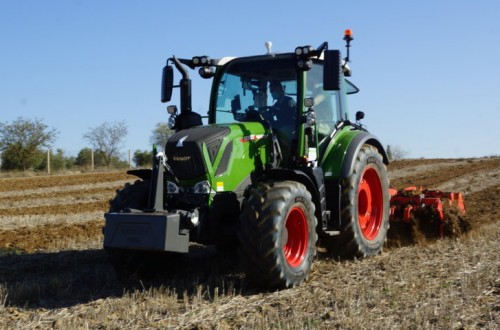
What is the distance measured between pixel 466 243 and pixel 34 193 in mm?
16604

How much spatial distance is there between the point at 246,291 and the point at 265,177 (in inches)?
47.4

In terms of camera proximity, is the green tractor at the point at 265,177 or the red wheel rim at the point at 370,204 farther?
the red wheel rim at the point at 370,204

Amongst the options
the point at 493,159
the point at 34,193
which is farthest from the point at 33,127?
the point at 493,159

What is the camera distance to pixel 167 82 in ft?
24.1

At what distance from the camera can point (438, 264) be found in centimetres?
660

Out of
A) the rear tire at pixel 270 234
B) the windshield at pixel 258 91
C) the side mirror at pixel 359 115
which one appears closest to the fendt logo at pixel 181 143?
the rear tire at pixel 270 234

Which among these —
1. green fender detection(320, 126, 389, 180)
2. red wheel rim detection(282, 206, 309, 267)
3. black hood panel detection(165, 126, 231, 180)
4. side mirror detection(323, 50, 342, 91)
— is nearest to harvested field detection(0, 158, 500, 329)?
red wheel rim detection(282, 206, 309, 267)

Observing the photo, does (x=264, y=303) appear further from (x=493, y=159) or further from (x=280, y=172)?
(x=493, y=159)

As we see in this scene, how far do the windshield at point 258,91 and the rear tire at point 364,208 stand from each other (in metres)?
1.05

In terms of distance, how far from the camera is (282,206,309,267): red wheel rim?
615 centimetres

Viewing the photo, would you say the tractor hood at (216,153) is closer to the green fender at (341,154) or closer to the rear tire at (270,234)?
the rear tire at (270,234)

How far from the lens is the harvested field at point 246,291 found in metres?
4.76

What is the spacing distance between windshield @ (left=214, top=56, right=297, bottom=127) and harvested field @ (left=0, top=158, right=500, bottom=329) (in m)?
1.73

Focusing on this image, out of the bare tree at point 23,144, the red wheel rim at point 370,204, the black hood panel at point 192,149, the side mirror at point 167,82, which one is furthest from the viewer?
the bare tree at point 23,144
